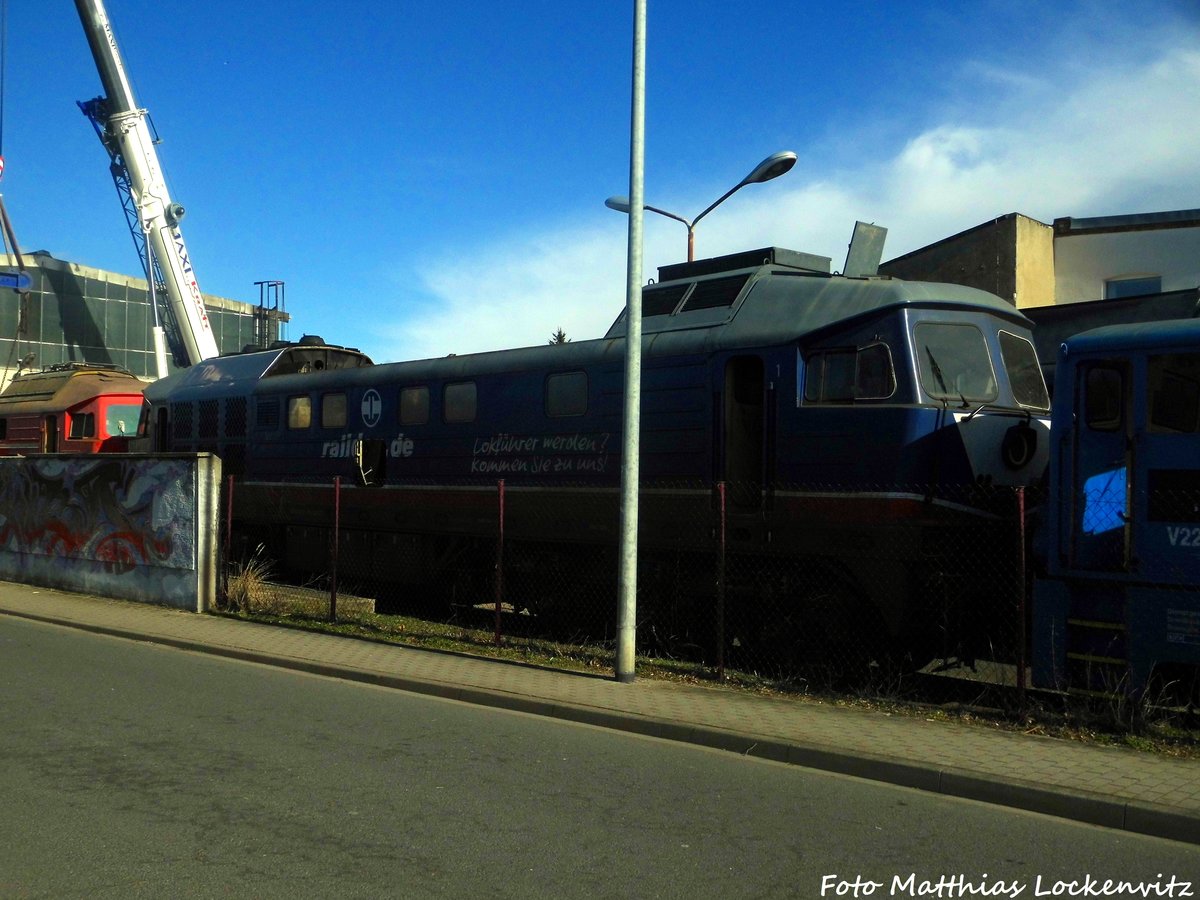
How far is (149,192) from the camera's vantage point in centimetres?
4019

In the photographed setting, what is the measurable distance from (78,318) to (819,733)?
5314 cm

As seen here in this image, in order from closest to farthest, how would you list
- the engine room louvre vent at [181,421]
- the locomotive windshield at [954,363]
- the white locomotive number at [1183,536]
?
the white locomotive number at [1183,536] → the locomotive windshield at [954,363] → the engine room louvre vent at [181,421]

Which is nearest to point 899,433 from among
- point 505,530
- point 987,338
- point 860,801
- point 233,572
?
point 987,338

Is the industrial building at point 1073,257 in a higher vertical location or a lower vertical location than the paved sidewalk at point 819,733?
higher

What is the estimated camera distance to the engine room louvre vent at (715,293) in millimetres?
11500

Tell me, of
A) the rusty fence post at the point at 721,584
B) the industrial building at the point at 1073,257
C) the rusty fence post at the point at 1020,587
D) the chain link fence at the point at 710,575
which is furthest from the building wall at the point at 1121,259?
the rusty fence post at the point at 1020,587

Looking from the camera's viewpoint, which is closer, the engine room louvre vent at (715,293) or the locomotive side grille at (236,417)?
the engine room louvre vent at (715,293)

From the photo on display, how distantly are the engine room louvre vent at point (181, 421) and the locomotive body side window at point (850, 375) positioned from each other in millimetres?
12448

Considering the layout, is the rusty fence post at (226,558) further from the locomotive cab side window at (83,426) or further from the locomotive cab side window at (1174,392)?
the locomotive cab side window at (83,426)

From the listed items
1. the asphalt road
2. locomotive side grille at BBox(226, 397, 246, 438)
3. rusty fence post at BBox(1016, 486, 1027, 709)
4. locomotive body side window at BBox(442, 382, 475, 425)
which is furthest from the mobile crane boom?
rusty fence post at BBox(1016, 486, 1027, 709)

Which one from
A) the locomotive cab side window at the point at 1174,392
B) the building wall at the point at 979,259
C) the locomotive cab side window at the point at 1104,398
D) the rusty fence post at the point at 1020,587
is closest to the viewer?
the locomotive cab side window at the point at 1174,392

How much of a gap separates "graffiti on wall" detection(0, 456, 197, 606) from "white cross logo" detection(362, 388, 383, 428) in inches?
96.4

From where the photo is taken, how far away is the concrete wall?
14984 mm

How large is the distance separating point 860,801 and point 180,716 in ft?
16.6
